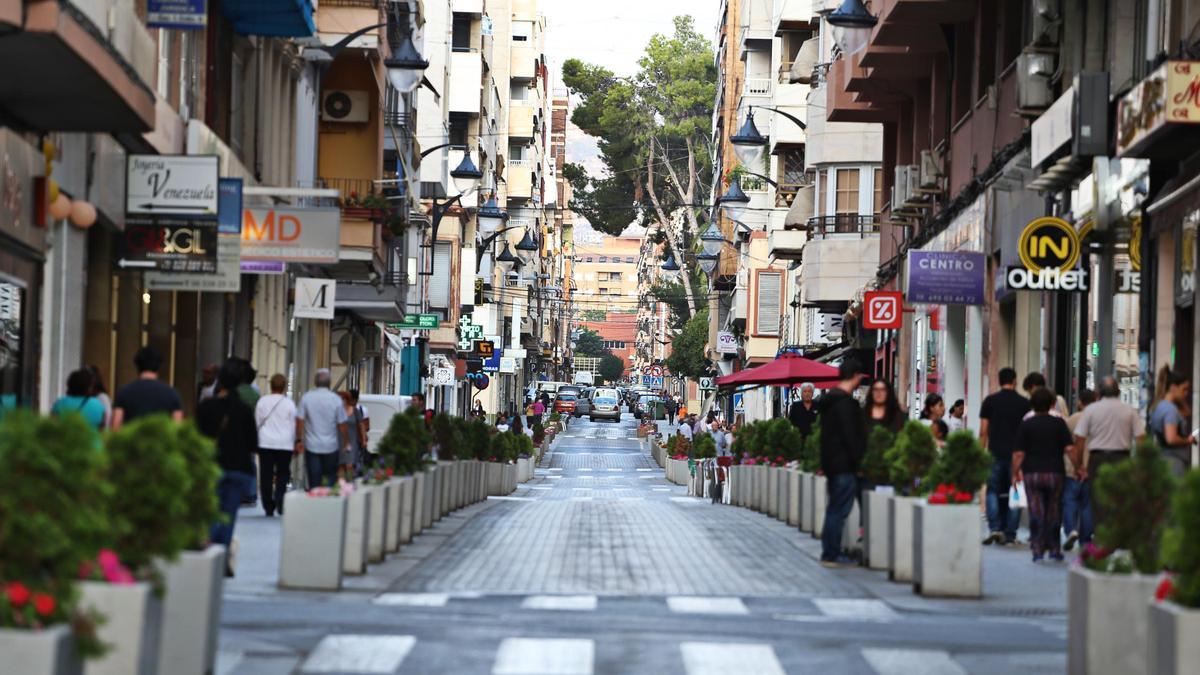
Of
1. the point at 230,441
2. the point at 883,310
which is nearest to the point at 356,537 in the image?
the point at 230,441

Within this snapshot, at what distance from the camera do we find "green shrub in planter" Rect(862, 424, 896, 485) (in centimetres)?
1869

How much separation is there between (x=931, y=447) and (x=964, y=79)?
19.5 metres

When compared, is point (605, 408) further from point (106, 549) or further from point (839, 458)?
point (106, 549)

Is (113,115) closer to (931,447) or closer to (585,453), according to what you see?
(931,447)

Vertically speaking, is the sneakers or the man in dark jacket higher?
the man in dark jacket

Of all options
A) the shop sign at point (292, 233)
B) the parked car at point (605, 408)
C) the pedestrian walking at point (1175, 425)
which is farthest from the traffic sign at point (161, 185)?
the parked car at point (605, 408)

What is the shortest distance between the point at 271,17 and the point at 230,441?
1501cm

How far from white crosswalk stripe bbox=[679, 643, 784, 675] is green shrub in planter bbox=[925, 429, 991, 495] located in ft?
14.4

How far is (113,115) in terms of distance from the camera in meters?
19.8

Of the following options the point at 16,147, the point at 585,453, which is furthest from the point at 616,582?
the point at 585,453

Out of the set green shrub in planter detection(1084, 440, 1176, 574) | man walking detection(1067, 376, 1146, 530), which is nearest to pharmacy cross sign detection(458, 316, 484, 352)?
man walking detection(1067, 376, 1146, 530)

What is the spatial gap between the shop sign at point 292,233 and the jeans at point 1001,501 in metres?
8.58

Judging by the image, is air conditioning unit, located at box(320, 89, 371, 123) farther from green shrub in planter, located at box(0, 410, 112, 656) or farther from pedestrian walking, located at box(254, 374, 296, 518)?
green shrub in planter, located at box(0, 410, 112, 656)

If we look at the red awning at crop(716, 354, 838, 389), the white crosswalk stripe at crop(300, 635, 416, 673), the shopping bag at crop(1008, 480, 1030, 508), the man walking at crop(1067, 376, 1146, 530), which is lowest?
the white crosswalk stripe at crop(300, 635, 416, 673)
